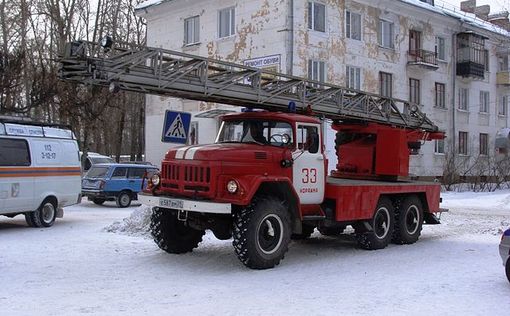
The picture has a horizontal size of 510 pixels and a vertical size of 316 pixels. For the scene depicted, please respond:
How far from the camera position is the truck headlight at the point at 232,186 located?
29.8 ft

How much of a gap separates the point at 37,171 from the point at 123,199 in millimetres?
7727

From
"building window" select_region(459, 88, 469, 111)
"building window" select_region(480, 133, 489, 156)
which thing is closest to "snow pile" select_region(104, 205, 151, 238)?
"building window" select_region(459, 88, 469, 111)

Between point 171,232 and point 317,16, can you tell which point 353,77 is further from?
point 171,232

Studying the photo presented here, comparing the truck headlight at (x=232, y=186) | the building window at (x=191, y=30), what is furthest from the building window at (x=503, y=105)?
the truck headlight at (x=232, y=186)

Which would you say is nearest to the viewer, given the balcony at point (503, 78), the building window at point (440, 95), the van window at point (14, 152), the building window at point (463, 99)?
the van window at point (14, 152)

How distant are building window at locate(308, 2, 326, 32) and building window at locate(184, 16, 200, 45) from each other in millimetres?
6658

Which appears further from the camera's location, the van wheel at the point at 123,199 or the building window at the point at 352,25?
the building window at the point at 352,25

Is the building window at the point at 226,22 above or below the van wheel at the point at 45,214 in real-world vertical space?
above

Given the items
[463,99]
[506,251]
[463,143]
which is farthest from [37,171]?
[463,99]

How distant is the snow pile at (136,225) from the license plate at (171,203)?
342cm

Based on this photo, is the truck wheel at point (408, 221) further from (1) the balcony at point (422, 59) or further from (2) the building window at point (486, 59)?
(2) the building window at point (486, 59)

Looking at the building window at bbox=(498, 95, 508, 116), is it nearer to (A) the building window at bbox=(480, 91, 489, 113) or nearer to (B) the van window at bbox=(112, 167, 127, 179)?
(A) the building window at bbox=(480, 91, 489, 113)

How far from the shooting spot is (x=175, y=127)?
11586 mm

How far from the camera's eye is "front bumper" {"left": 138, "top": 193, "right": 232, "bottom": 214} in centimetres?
890
